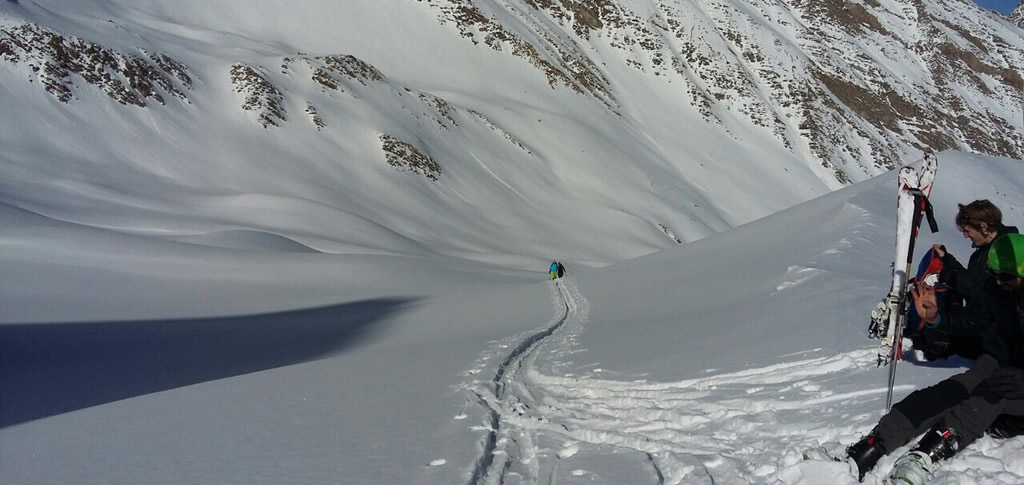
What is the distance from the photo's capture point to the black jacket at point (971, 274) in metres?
3.91

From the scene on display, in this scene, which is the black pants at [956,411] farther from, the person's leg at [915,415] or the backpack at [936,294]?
the backpack at [936,294]

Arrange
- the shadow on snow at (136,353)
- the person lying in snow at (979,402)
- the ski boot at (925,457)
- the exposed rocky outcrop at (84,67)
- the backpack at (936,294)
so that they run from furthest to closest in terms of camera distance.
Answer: the exposed rocky outcrop at (84,67), the shadow on snow at (136,353), the backpack at (936,294), the person lying in snow at (979,402), the ski boot at (925,457)

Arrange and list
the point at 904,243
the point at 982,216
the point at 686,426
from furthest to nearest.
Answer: the point at 686,426 < the point at 904,243 < the point at 982,216

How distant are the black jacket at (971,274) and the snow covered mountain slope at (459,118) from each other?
18.5 meters

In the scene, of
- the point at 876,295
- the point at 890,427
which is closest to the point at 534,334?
the point at 876,295

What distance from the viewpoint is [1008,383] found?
346 centimetres

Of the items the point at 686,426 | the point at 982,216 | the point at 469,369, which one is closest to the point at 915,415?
the point at 982,216

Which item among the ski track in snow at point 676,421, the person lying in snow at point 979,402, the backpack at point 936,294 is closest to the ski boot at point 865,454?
the person lying in snow at point 979,402

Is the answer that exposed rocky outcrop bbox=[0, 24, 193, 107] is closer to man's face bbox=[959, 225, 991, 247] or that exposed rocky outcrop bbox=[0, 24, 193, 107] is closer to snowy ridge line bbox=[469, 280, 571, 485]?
snowy ridge line bbox=[469, 280, 571, 485]

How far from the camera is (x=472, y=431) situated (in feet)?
16.9

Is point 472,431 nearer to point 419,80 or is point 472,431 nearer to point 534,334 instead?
point 534,334

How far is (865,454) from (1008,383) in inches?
30.8

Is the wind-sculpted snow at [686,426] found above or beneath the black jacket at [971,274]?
beneath

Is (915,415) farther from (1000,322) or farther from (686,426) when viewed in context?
(686,426)
